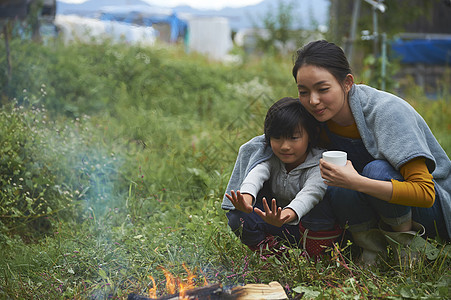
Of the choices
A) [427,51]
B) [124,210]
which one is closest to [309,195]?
[124,210]

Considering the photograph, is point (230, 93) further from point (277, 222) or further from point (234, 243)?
point (277, 222)

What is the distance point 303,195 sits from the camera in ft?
7.45

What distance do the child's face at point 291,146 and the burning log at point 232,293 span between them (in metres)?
0.71

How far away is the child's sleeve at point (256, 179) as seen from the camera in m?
2.32

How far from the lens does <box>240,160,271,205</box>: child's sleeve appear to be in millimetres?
2318

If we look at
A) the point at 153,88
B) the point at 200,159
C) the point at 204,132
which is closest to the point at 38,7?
the point at 153,88

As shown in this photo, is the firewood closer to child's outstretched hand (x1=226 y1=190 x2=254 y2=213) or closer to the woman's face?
child's outstretched hand (x1=226 y1=190 x2=254 y2=213)

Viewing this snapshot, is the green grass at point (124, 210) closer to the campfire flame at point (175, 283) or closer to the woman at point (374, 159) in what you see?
the campfire flame at point (175, 283)

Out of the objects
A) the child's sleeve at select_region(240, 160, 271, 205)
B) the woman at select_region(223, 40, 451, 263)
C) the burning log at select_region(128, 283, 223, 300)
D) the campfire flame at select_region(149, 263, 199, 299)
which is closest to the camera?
the burning log at select_region(128, 283, 223, 300)

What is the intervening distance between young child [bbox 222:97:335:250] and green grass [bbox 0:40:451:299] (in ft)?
0.51

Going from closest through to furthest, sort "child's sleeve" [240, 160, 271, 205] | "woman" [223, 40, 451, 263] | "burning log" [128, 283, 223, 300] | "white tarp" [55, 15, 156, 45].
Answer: "burning log" [128, 283, 223, 300] < "woman" [223, 40, 451, 263] < "child's sleeve" [240, 160, 271, 205] < "white tarp" [55, 15, 156, 45]

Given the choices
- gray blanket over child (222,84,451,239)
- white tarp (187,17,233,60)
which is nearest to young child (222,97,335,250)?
gray blanket over child (222,84,451,239)

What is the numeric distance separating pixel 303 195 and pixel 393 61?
463 cm

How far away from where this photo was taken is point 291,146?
2393 mm
